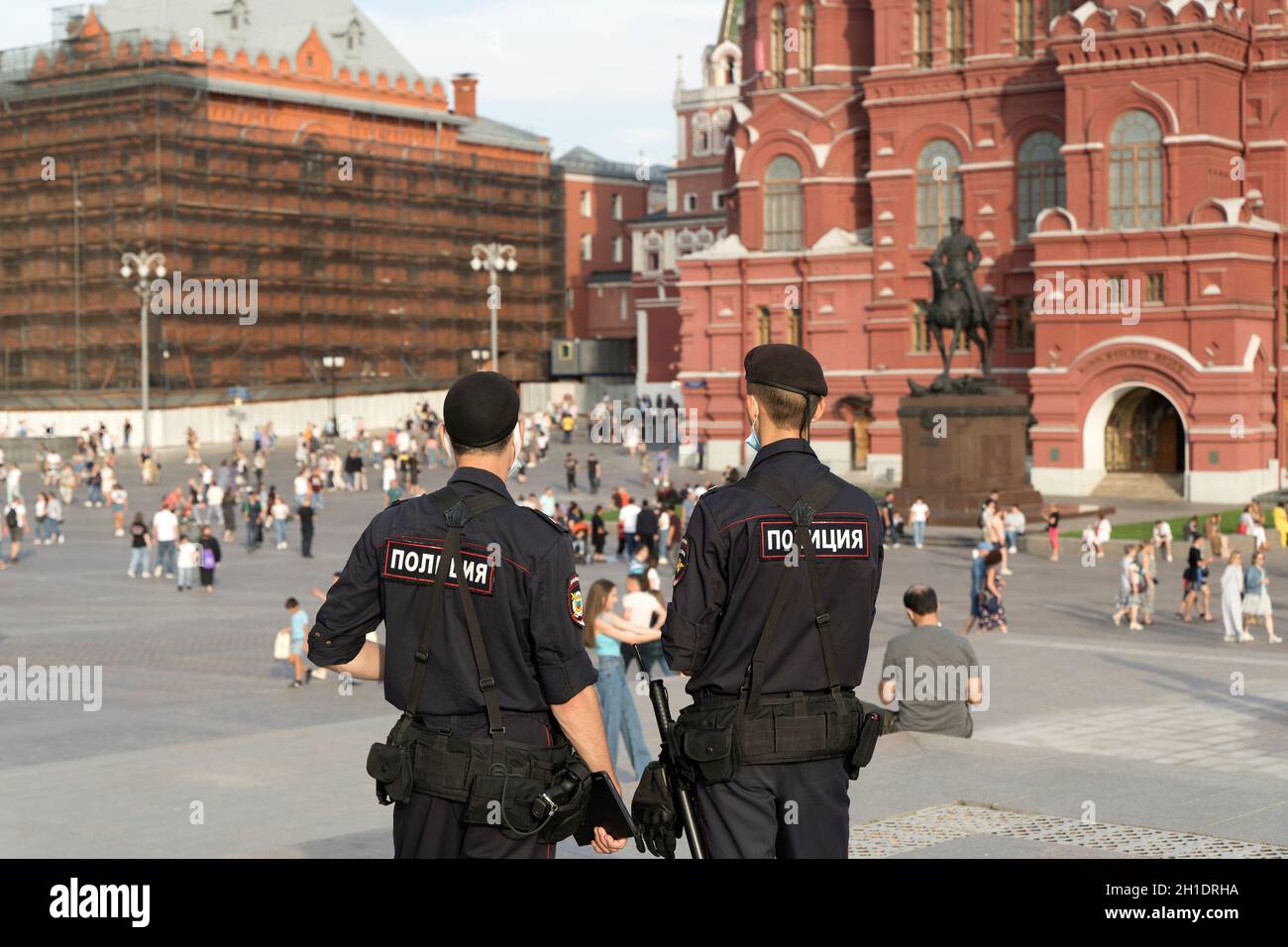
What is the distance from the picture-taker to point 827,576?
18.5ft

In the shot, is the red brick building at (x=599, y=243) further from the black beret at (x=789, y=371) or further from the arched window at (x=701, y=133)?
the black beret at (x=789, y=371)

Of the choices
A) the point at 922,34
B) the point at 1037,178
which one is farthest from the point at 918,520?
the point at 922,34

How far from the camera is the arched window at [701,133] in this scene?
87938 mm

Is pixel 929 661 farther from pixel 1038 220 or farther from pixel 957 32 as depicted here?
pixel 957 32

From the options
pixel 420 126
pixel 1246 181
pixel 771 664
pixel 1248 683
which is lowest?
pixel 1248 683

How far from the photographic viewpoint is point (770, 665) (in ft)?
18.4

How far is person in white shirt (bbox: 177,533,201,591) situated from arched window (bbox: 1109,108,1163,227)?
28.3 meters

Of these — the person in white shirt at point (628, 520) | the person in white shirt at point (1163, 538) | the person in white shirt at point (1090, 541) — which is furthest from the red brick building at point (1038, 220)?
the person in white shirt at point (628, 520)

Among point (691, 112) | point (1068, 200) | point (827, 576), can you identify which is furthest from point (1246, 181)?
point (827, 576)

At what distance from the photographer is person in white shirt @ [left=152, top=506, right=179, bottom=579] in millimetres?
32844

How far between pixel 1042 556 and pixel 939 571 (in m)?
3.10

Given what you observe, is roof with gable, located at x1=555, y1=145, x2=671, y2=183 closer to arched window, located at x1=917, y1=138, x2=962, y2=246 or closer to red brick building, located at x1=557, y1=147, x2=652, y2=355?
red brick building, located at x1=557, y1=147, x2=652, y2=355

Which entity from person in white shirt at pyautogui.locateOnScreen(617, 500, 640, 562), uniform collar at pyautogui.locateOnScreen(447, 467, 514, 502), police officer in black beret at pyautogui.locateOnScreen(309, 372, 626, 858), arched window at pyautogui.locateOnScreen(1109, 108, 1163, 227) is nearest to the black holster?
police officer in black beret at pyautogui.locateOnScreen(309, 372, 626, 858)
